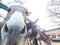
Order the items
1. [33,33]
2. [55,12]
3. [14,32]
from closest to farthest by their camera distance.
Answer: [14,32] → [33,33] → [55,12]

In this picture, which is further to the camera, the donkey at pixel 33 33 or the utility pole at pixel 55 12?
the utility pole at pixel 55 12

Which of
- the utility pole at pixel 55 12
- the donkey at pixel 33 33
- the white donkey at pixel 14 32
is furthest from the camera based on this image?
the utility pole at pixel 55 12

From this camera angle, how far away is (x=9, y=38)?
696 mm

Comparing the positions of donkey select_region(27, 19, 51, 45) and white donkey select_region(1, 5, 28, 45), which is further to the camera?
donkey select_region(27, 19, 51, 45)

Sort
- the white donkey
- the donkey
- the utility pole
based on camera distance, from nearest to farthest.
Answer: the white donkey
the donkey
the utility pole

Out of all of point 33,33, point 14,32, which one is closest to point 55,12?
point 33,33

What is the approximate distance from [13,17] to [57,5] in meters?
1.55

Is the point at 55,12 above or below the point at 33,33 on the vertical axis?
above

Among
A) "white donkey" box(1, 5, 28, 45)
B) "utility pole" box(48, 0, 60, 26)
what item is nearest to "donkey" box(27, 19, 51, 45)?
"white donkey" box(1, 5, 28, 45)

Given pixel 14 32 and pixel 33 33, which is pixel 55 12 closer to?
pixel 33 33

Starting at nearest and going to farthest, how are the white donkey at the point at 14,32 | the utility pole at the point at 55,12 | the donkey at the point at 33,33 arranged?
1. the white donkey at the point at 14,32
2. the donkey at the point at 33,33
3. the utility pole at the point at 55,12

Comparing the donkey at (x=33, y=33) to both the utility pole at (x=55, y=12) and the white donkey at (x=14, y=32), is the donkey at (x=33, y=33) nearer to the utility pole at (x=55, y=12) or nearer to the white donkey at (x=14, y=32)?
the white donkey at (x=14, y=32)

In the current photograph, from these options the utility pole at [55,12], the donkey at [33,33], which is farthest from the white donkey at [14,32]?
the utility pole at [55,12]

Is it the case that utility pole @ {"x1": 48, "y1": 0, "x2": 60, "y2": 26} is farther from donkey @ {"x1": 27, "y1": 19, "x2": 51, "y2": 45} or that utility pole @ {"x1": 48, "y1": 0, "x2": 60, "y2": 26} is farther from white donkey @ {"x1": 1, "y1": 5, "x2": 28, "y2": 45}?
white donkey @ {"x1": 1, "y1": 5, "x2": 28, "y2": 45}
